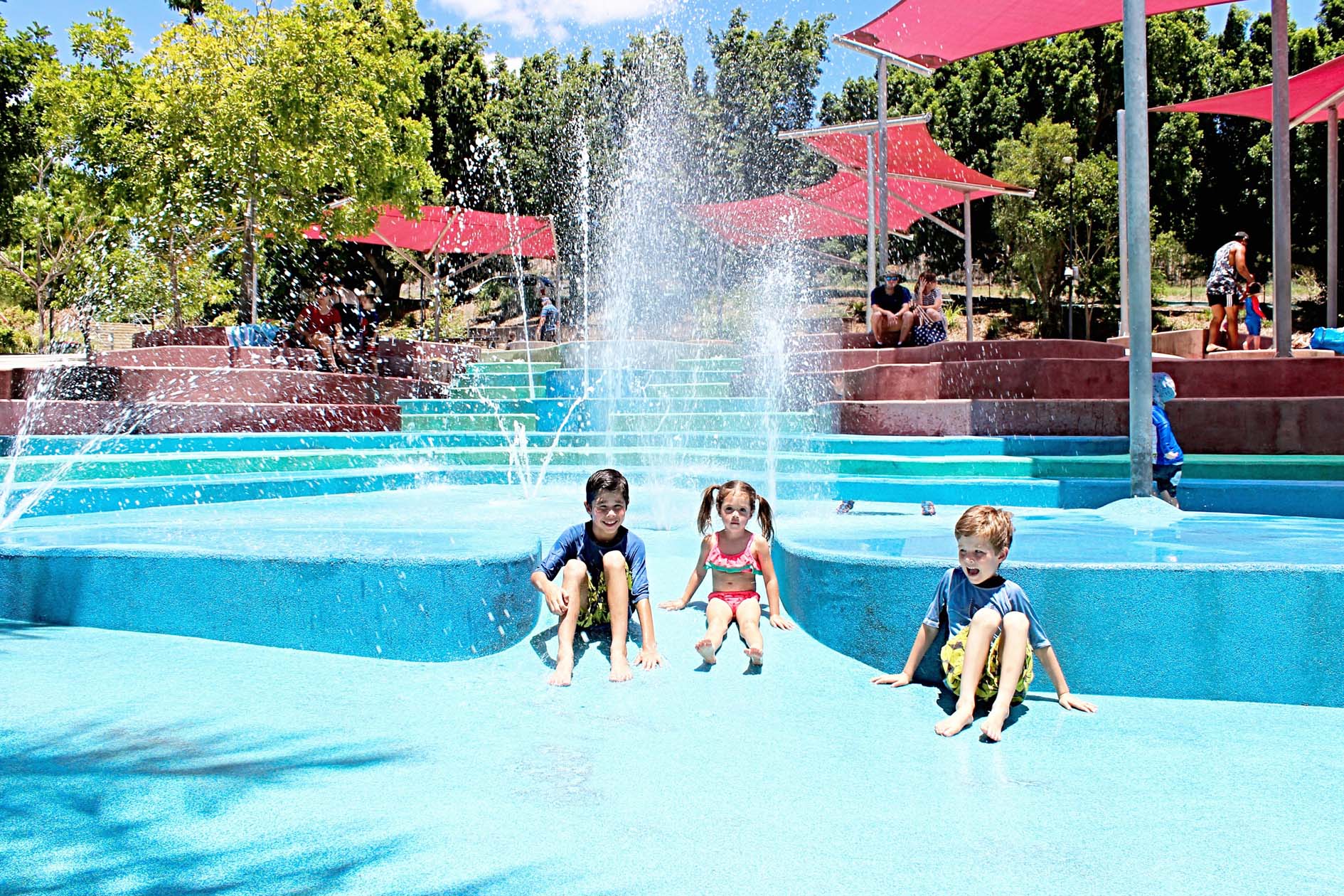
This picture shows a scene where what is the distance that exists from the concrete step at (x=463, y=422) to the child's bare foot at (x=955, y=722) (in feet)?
27.3

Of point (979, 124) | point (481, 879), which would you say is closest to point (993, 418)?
point (481, 879)

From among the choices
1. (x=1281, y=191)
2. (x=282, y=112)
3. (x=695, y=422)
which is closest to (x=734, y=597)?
(x=1281, y=191)

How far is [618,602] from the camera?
391 centimetres

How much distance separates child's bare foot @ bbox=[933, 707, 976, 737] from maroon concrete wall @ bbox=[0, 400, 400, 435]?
8.77 m

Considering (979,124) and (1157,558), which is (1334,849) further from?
(979,124)

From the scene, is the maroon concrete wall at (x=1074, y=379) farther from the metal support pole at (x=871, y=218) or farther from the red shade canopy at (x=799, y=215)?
the red shade canopy at (x=799, y=215)

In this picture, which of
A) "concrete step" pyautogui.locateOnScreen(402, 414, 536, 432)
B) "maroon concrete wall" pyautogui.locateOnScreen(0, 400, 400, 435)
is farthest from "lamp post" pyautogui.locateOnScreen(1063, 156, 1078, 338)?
"maroon concrete wall" pyautogui.locateOnScreen(0, 400, 400, 435)

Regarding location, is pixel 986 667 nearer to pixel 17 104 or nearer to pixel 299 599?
pixel 299 599

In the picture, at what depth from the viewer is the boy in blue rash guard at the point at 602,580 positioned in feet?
12.6

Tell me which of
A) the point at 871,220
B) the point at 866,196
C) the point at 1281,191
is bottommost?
the point at 1281,191

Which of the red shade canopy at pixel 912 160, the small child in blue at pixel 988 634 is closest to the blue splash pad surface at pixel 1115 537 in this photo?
the small child in blue at pixel 988 634

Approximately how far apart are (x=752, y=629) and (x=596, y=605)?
2.01ft

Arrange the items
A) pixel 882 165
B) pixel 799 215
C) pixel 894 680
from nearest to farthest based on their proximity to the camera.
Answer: pixel 894 680
pixel 882 165
pixel 799 215

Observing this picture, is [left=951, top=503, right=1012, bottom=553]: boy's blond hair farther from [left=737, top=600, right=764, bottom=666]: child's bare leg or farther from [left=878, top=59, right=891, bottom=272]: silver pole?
[left=878, top=59, right=891, bottom=272]: silver pole
